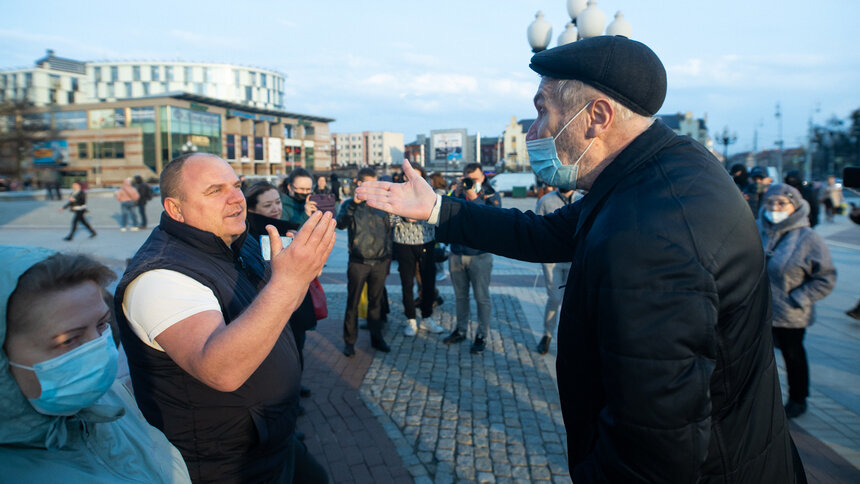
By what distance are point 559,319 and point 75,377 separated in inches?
58.6

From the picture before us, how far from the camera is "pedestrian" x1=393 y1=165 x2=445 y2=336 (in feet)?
20.2

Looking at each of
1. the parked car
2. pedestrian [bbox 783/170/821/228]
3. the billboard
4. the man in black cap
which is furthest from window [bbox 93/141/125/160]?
the man in black cap

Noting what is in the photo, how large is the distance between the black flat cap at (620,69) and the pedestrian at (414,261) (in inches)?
177

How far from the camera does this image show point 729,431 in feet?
4.55

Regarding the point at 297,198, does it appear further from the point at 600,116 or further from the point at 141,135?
the point at 141,135

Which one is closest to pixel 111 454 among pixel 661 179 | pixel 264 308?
pixel 264 308

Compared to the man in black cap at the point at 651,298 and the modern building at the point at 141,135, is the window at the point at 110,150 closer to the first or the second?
the modern building at the point at 141,135

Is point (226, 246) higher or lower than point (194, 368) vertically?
higher

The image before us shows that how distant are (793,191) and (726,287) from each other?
13.8 ft

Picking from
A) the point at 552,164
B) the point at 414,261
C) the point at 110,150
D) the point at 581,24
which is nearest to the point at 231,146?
the point at 110,150

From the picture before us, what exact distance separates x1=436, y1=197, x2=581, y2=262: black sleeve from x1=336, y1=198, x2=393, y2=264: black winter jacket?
3.50 meters

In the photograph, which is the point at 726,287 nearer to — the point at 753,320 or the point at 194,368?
the point at 753,320

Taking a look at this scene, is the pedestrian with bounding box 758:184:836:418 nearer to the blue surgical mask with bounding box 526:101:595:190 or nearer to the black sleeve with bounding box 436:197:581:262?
the black sleeve with bounding box 436:197:581:262

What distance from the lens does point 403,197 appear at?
2244 millimetres
